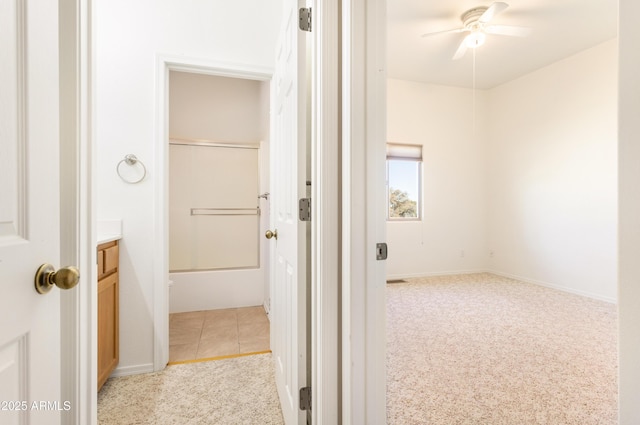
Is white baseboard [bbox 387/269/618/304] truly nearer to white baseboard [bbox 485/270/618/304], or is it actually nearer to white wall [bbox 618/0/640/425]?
white baseboard [bbox 485/270/618/304]

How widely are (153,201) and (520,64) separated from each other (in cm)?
477

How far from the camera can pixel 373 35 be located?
0.92 metres

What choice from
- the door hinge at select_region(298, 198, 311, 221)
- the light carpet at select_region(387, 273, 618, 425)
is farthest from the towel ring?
the light carpet at select_region(387, 273, 618, 425)

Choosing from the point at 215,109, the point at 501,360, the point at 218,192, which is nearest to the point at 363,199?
the point at 501,360

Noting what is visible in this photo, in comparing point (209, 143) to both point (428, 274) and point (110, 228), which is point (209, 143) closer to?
point (110, 228)

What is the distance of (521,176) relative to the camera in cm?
423

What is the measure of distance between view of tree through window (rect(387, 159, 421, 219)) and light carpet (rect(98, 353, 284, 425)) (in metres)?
3.14

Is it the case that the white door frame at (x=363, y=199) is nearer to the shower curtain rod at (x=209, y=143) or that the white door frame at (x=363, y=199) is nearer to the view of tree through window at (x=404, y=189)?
the shower curtain rod at (x=209, y=143)

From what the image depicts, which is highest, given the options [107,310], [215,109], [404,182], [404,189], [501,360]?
[215,109]

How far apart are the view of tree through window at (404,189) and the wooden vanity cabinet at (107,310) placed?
3.53 metres

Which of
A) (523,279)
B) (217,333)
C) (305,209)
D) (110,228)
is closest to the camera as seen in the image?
(305,209)

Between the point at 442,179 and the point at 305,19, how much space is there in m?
3.95

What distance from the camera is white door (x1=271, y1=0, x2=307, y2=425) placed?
1165 mm

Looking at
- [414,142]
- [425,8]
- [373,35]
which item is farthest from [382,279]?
[414,142]
